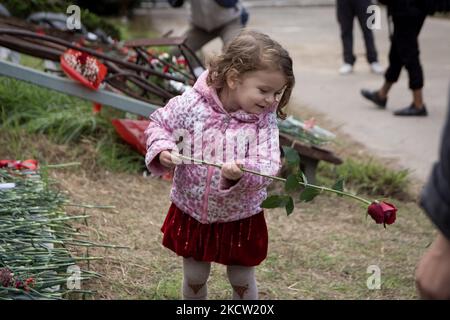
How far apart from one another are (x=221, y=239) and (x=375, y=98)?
484cm

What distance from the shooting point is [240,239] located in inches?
114

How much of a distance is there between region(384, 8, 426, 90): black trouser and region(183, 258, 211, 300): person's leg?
13.6 ft

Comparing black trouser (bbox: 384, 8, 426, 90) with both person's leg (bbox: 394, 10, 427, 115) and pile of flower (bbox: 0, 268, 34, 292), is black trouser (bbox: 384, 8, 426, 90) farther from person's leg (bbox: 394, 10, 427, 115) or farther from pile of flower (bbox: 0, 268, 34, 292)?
pile of flower (bbox: 0, 268, 34, 292)

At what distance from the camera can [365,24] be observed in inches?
344

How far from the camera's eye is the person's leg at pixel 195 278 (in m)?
3.00

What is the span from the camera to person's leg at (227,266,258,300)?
9.89 ft

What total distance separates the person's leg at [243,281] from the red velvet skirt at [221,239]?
2.8 inches

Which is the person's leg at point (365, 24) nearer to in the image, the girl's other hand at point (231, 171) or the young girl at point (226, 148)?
the young girl at point (226, 148)

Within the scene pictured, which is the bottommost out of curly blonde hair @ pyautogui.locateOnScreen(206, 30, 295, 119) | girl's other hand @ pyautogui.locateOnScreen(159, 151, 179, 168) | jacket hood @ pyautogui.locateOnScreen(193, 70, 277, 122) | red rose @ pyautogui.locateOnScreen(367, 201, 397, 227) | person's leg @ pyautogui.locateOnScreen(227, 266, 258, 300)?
person's leg @ pyautogui.locateOnScreen(227, 266, 258, 300)

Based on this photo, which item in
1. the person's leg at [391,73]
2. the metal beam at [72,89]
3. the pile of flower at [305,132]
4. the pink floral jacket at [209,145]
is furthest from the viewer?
the person's leg at [391,73]

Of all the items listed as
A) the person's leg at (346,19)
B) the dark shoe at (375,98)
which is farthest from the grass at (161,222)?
the person's leg at (346,19)

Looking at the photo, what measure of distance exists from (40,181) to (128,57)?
7.83ft

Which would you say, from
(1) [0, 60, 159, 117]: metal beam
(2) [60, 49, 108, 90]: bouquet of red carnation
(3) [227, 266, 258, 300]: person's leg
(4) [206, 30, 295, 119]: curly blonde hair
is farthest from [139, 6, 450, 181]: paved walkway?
(4) [206, 30, 295, 119]: curly blonde hair

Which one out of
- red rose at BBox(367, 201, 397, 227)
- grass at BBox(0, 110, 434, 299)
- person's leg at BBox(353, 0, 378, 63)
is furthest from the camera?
person's leg at BBox(353, 0, 378, 63)
